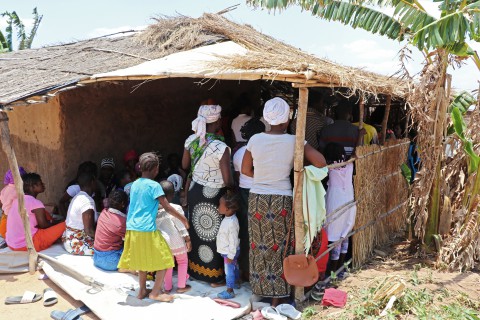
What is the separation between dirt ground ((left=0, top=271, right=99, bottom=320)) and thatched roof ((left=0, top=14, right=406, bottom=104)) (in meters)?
1.94

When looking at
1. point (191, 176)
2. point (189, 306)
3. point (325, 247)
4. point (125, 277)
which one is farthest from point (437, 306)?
point (125, 277)

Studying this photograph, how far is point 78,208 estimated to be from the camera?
5211 millimetres

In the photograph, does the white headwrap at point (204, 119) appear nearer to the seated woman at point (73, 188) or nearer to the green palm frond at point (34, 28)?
the seated woman at point (73, 188)

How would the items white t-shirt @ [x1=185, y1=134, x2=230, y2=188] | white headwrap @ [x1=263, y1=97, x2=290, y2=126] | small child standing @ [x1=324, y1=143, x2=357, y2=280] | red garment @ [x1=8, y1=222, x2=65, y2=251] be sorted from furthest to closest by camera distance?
red garment @ [x1=8, y1=222, x2=65, y2=251], small child standing @ [x1=324, y1=143, x2=357, y2=280], white t-shirt @ [x1=185, y1=134, x2=230, y2=188], white headwrap @ [x1=263, y1=97, x2=290, y2=126]

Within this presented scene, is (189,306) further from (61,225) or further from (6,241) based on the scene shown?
(6,241)

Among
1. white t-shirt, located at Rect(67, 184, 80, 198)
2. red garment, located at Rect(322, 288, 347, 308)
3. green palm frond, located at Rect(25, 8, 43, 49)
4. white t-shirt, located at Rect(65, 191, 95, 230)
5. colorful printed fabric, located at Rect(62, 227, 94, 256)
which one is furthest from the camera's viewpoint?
green palm frond, located at Rect(25, 8, 43, 49)

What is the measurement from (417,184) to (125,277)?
354 cm

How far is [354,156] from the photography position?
527 cm

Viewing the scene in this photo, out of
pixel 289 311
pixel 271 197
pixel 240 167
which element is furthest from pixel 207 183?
pixel 289 311

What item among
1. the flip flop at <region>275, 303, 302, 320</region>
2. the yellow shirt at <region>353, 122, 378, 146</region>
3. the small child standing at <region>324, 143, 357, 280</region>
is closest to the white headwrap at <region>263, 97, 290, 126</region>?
the small child standing at <region>324, 143, 357, 280</region>

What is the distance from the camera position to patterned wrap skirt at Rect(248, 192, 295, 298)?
13.9ft

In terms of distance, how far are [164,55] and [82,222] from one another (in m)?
2.47

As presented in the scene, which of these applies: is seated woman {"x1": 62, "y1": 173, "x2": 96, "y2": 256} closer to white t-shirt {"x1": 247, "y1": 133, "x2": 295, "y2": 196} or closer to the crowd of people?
the crowd of people

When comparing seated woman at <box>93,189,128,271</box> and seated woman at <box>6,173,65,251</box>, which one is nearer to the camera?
seated woman at <box>93,189,128,271</box>
